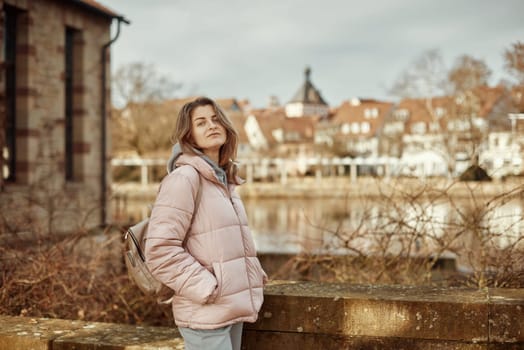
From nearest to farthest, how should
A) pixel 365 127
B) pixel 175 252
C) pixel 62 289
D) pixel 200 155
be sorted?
pixel 175 252, pixel 200 155, pixel 62 289, pixel 365 127

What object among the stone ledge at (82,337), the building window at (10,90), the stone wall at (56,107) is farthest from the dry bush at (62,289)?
the building window at (10,90)

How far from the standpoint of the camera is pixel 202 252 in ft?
9.70

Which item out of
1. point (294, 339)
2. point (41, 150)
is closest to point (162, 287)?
point (294, 339)

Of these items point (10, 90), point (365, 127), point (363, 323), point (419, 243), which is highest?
point (365, 127)

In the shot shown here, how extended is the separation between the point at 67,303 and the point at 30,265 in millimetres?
543

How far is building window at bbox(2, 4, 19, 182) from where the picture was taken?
12992mm

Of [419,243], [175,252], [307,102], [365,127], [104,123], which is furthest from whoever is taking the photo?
[307,102]

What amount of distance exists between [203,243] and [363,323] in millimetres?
1081

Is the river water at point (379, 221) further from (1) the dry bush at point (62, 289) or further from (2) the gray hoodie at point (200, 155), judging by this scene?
(2) the gray hoodie at point (200, 155)

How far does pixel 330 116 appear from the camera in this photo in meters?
88.2

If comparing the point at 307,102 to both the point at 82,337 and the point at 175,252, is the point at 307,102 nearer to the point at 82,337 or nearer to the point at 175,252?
the point at 82,337

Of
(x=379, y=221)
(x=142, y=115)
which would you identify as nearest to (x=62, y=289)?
(x=379, y=221)

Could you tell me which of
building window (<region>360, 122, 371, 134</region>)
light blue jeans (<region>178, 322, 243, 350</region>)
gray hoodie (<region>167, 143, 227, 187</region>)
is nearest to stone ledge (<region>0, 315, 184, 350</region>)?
light blue jeans (<region>178, 322, 243, 350</region>)

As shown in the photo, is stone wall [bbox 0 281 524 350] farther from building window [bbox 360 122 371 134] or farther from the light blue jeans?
building window [bbox 360 122 371 134]
